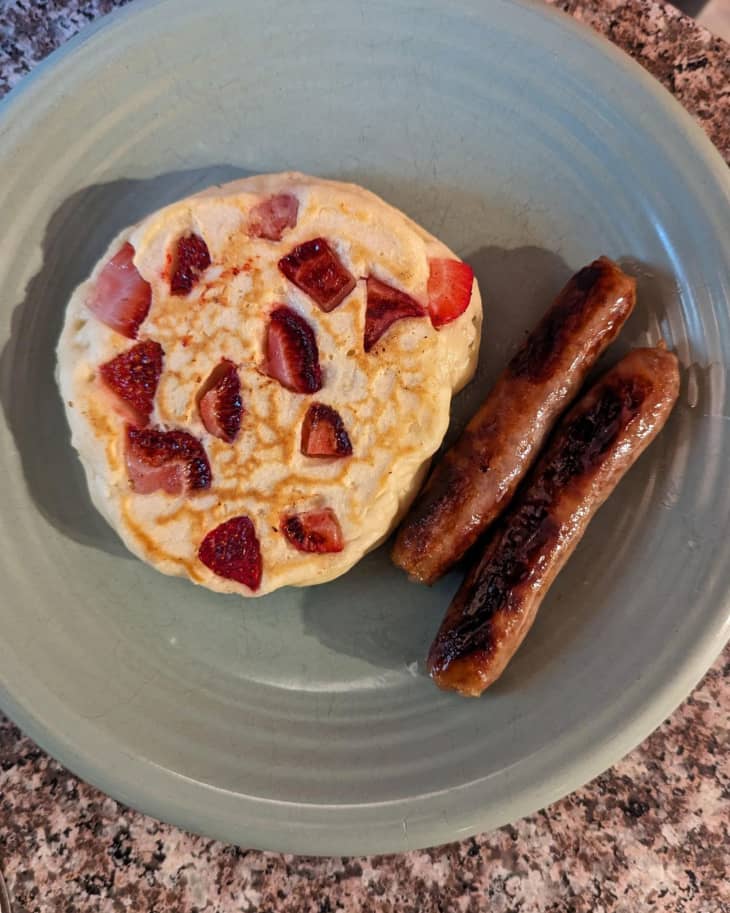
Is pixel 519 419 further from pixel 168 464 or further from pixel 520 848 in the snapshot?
pixel 520 848

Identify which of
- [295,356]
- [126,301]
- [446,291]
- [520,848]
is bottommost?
[520,848]

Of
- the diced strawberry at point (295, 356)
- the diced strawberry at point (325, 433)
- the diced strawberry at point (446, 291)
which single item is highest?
the diced strawberry at point (446, 291)

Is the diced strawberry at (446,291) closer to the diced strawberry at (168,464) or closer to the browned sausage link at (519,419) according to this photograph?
the browned sausage link at (519,419)

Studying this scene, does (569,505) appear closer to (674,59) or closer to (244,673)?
(244,673)

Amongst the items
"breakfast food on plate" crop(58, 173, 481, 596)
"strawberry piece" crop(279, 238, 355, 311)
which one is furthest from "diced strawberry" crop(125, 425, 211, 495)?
"strawberry piece" crop(279, 238, 355, 311)

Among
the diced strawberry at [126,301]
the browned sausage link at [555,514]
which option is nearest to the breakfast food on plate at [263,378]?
the diced strawberry at [126,301]

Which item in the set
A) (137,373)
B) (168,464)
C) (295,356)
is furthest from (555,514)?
(137,373)

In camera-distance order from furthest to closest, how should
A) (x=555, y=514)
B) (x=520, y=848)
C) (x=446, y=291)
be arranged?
1. (x=520, y=848)
2. (x=446, y=291)
3. (x=555, y=514)
